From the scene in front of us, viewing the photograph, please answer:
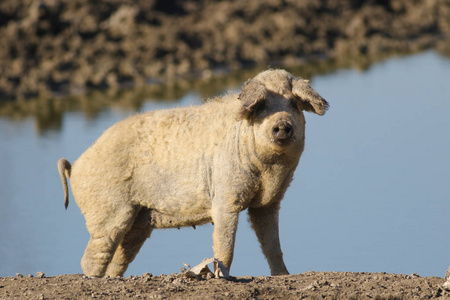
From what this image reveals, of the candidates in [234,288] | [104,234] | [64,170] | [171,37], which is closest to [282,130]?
[234,288]

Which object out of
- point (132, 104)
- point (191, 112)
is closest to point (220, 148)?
point (191, 112)

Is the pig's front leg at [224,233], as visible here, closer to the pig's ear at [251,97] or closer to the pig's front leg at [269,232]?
the pig's front leg at [269,232]

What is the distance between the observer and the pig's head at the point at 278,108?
718cm

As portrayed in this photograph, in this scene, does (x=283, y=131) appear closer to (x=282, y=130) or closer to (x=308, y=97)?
(x=282, y=130)

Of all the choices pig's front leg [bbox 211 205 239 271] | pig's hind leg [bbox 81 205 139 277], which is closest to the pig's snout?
pig's front leg [bbox 211 205 239 271]

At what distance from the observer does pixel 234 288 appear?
6.60m

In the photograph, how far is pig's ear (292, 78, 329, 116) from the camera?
7336 mm

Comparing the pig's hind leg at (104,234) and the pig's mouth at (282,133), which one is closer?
the pig's mouth at (282,133)

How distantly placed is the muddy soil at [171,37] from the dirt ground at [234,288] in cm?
1331

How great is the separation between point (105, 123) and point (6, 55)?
13.8 ft

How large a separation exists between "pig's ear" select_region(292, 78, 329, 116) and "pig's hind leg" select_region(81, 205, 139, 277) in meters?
1.90

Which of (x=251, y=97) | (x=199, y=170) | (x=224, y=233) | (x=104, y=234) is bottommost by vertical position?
(x=224, y=233)

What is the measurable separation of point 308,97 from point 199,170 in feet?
3.98

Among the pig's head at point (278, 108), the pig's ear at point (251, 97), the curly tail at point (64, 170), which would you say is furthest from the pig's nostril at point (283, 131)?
the curly tail at point (64, 170)
